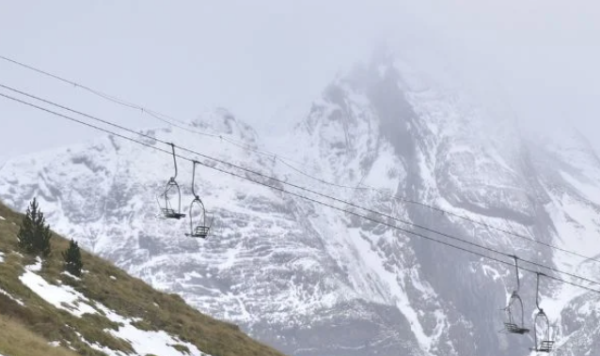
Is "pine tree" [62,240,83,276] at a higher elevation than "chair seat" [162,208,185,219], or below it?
below

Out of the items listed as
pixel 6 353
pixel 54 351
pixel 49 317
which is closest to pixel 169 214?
pixel 49 317

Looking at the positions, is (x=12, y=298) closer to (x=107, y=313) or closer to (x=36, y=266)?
(x=107, y=313)

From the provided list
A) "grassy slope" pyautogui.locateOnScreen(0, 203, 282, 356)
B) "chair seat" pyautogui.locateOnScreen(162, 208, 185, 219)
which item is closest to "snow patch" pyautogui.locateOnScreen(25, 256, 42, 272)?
"grassy slope" pyautogui.locateOnScreen(0, 203, 282, 356)

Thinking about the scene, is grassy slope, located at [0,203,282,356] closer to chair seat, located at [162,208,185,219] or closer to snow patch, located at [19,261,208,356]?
snow patch, located at [19,261,208,356]

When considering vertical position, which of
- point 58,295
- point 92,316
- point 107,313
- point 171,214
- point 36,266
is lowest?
point 107,313

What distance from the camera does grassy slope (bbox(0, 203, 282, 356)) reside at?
1398 inches

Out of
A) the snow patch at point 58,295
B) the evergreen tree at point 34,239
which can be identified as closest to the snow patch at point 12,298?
the snow patch at point 58,295

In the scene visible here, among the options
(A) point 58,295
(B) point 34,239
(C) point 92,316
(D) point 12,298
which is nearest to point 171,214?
(C) point 92,316

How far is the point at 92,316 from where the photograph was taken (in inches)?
1646

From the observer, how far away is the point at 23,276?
41781 millimetres

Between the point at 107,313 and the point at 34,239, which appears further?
the point at 34,239

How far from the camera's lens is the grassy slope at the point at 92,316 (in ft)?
116

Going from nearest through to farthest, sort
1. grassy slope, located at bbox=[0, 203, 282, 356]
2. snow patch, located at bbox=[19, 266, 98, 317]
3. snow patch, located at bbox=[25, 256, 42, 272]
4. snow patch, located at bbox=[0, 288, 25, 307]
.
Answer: grassy slope, located at bbox=[0, 203, 282, 356]
snow patch, located at bbox=[0, 288, 25, 307]
snow patch, located at bbox=[19, 266, 98, 317]
snow patch, located at bbox=[25, 256, 42, 272]

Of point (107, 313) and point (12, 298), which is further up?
point (12, 298)
